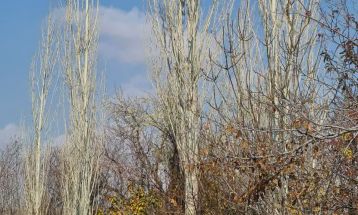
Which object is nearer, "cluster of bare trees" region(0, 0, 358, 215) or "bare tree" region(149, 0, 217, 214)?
"cluster of bare trees" region(0, 0, 358, 215)

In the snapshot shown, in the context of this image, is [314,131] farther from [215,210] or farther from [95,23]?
[95,23]

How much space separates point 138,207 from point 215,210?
9648 millimetres

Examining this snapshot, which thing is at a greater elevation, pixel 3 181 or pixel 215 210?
pixel 3 181

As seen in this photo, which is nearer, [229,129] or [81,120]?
[229,129]

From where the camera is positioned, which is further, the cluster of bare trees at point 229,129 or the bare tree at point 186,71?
the bare tree at point 186,71

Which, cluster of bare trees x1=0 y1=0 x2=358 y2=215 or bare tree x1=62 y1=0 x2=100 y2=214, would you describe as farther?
bare tree x1=62 y1=0 x2=100 y2=214

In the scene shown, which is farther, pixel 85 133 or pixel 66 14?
pixel 66 14

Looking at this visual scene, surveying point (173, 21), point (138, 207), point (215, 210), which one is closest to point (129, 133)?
point (138, 207)

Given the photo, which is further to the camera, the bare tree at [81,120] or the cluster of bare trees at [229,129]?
the bare tree at [81,120]

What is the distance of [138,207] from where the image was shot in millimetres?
18969

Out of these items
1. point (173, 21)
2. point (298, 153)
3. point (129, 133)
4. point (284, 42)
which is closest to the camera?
point (298, 153)

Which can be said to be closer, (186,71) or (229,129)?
(229,129)

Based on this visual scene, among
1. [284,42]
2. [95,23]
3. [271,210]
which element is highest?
[95,23]

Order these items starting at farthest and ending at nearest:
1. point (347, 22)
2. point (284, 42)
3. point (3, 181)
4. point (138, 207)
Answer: point (3, 181), point (138, 207), point (284, 42), point (347, 22)
